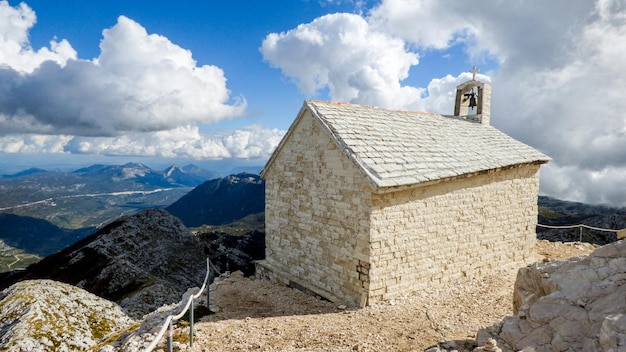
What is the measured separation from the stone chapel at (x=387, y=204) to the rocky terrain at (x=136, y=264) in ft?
27.3

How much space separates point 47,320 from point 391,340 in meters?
10.5

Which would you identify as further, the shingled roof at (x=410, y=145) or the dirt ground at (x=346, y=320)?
the shingled roof at (x=410, y=145)

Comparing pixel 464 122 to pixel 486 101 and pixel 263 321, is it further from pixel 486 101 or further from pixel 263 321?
pixel 263 321

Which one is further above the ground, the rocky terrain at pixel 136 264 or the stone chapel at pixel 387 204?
the stone chapel at pixel 387 204

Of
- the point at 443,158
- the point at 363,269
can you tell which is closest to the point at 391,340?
the point at 363,269

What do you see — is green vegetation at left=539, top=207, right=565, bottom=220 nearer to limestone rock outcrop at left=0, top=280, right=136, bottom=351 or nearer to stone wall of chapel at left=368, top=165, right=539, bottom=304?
stone wall of chapel at left=368, top=165, right=539, bottom=304

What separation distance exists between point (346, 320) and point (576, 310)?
18.9 ft

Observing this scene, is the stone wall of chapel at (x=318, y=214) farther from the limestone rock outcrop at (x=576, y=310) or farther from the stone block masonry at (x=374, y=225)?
the limestone rock outcrop at (x=576, y=310)

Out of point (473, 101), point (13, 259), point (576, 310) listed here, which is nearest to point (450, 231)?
point (576, 310)

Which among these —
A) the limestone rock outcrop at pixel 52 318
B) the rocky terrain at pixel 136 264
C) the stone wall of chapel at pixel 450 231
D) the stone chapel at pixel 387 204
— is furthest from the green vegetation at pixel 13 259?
the stone wall of chapel at pixel 450 231

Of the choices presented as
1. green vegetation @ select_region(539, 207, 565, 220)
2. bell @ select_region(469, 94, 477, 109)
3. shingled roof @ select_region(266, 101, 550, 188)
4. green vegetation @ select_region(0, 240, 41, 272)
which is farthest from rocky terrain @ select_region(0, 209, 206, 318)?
green vegetation @ select_region(0, 240, 41, 272)

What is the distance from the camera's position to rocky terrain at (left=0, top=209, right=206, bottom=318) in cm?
2027

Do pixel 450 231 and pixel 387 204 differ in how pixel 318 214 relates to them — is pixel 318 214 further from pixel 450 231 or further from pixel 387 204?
pixel 450 231

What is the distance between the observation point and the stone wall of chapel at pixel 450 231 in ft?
36.7
